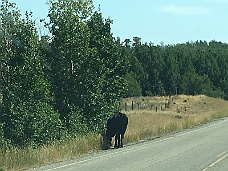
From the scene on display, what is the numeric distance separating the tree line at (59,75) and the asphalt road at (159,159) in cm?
573

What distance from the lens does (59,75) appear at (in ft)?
104

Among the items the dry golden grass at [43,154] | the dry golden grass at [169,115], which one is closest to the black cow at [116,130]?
the dry golden grass at [43,154]

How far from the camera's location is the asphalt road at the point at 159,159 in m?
15.9

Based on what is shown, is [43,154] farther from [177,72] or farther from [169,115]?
[177,72]

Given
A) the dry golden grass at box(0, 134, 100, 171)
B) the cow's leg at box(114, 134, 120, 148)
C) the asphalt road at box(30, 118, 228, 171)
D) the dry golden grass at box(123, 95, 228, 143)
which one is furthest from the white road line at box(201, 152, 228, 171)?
the dry golden grass at box(123, 95, 228, 143)

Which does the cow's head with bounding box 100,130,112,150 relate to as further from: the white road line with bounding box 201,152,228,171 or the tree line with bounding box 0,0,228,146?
the white road line with bounding box 201,152,228,171

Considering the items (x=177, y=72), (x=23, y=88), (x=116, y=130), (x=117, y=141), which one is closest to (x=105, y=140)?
(x=117, y=141)

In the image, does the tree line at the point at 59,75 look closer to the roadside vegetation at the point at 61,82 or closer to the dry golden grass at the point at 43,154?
the roadside vegetation at the point at 61,82

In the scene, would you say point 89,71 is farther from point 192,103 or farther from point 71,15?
point 192,103

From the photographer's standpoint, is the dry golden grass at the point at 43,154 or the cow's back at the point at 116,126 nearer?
the dry golden grass at the point at 43,154

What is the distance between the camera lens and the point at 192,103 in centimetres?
8469

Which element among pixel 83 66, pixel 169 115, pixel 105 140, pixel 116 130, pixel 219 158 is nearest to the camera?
pixel 219 158

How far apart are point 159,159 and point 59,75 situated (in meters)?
14.6

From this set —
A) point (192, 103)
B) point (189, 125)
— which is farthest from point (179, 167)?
point (192, 103)
